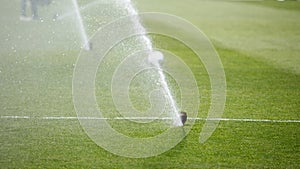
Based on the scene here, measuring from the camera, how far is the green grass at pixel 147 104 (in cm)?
478

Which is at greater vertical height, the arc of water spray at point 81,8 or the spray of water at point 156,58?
the spray of water at point 156,58

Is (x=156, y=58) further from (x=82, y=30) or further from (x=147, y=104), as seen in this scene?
(x=82, y=30)

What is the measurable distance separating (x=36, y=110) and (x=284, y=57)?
195 inches

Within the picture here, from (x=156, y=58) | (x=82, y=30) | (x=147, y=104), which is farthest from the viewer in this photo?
(x=82, y=30)

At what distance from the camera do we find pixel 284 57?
376 inches

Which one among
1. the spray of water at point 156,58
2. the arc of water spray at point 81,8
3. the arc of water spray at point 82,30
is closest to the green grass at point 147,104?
the arc of water spray at point 82,30

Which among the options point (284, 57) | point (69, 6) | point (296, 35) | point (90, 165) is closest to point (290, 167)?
point (90, 165)

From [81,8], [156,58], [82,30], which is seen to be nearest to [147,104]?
[156,58]

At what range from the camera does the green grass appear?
188 inches

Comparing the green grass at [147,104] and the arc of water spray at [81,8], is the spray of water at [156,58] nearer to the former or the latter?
the green grass at [147,104]

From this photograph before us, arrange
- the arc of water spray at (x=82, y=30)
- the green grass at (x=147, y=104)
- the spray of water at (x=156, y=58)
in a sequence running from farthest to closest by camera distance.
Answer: the arc of water spray at (x=82, y=30) < the spray of water at (x=156, y=58) < the green grass at (x=147, y=104)

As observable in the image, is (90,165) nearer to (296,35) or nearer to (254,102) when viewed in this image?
(254,102)

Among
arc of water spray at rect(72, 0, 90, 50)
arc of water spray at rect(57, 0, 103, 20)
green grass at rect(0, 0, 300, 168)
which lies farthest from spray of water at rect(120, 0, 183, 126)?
arc of water spray at rect(72, 0, 90, 50)

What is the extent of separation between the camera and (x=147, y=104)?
21.1 ft
